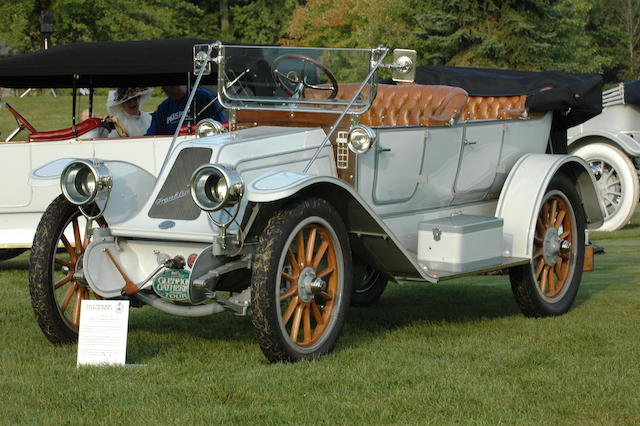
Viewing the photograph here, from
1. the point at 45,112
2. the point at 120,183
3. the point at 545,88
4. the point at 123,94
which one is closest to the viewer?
the point at 120,183

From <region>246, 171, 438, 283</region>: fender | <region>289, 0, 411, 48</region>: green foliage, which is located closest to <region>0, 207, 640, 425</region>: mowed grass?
<region>246, 171, 438, 283</region>: fender

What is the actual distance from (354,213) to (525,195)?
5.28 ft

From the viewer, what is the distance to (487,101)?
747cm

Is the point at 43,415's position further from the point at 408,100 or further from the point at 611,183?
the point at 611,183

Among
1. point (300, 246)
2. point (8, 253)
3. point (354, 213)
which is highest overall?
point (354, 213)

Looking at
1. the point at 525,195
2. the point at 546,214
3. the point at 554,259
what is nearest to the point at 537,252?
the point at 554,259

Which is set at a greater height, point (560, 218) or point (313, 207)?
A: point (313, 207)

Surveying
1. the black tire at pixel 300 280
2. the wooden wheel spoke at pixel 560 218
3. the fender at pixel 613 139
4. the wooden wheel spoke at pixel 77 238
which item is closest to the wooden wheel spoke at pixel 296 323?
the black tire at pixel 300 280

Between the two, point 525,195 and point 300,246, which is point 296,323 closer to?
point 300,246

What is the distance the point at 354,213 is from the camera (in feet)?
18.7

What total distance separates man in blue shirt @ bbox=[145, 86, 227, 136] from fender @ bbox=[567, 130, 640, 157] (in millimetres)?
5569

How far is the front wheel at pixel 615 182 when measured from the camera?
13.1 meters

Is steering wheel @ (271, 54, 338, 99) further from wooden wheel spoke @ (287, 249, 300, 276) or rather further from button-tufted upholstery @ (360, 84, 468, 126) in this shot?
wooden wheel spoke @ (287, 249, 300, 276)

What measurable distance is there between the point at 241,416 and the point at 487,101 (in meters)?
3.87
